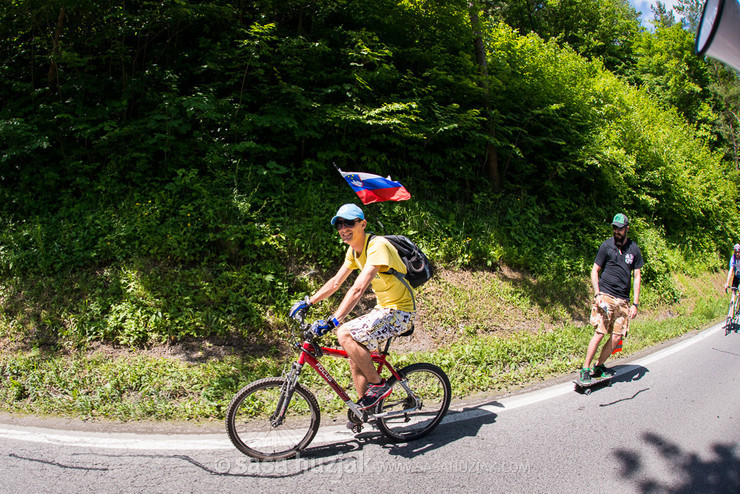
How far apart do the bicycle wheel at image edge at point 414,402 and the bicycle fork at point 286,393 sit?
863mm

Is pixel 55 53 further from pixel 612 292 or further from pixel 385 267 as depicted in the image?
pixel 612 292

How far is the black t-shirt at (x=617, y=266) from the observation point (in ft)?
17.7

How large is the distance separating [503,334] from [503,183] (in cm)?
519

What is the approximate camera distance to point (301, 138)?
8.38m

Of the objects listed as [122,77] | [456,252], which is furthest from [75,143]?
[456,252]

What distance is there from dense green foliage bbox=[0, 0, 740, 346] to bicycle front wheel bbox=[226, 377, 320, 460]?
7.65 ft

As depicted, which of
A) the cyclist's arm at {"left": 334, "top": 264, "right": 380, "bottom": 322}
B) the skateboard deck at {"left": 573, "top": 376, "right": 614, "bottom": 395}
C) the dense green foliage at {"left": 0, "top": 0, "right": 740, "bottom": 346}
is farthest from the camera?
the dense green foliage at {"left": 0, "top": 0, "right": 740, "bottom": 346}

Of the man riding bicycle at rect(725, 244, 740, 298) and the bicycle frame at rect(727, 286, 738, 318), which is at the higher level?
the man riding bicycle at rect(725, 244, 740, 298)

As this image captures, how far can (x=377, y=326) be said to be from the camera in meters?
3.59

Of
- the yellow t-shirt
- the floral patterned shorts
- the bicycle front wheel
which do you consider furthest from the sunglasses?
the bicycle front wheel

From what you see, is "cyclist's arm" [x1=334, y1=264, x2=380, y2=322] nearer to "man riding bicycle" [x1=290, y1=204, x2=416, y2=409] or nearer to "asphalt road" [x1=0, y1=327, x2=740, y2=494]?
"man riding bicycle" [x1=290, y1=204, x2=416, y2=409]

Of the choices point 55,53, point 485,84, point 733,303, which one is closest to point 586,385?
point 485,84

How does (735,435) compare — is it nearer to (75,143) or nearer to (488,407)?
(488,407)

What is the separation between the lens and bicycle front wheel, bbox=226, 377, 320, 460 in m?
3.30
